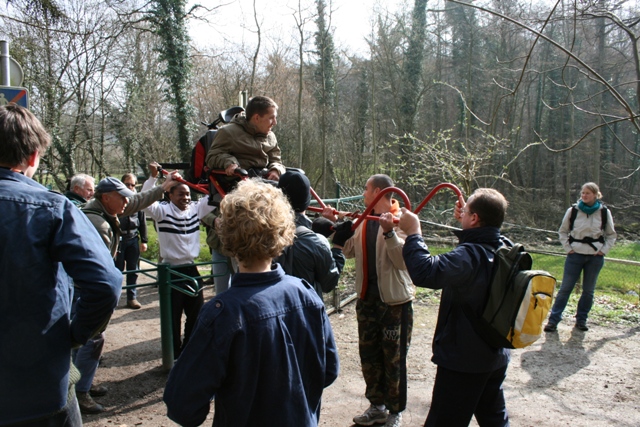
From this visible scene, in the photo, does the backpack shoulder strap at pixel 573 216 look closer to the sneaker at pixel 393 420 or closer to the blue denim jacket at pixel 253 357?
the sneaker at pixel 393 420

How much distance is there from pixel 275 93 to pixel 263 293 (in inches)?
739

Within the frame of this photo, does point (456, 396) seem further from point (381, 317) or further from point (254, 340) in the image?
point (254, 340)

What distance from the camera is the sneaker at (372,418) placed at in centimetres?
358

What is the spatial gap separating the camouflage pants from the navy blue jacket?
0.88m

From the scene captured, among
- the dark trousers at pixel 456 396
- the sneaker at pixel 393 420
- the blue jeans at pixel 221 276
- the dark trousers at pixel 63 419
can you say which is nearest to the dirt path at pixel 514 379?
the sneaker at pixel 393 420

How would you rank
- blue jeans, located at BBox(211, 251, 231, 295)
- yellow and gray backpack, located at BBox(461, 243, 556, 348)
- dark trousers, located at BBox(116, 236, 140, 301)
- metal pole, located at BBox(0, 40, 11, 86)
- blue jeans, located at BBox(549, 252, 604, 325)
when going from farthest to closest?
dark trousers, located at BBox(116, 236, 140, 301) < blue jeans, located at BBox(549, 252, 604, 325) < metal pole, located at BBox(0, 40, 11, 86) < blue jeans, located at BBox(211, 251, 231, 295) < yellow and gray backpack, located at BBox(461, 243, 556, 348)

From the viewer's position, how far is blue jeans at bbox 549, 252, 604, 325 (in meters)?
5.78

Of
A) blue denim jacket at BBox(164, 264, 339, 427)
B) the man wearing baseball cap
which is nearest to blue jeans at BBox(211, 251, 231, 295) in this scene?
the man wearing baseball cap

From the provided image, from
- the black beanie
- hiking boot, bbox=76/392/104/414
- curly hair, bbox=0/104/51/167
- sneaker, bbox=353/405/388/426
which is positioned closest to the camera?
curly hair, bbox=0/104/51/167

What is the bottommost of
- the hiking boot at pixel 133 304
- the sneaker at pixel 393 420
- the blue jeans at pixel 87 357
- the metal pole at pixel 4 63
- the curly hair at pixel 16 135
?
the sneaker at pixel 393 420

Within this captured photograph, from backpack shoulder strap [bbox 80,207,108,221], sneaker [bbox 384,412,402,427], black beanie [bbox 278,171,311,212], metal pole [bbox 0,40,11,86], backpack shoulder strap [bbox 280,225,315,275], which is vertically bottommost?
sneaker [bbox 384,412,402,427]

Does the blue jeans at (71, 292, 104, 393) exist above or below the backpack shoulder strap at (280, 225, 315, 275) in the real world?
below

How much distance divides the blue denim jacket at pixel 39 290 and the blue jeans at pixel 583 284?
5.54 m

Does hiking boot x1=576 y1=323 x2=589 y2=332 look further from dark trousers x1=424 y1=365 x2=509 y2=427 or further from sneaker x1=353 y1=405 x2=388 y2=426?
dark trousers x1=424 y1=365 x2=509 y2=427
